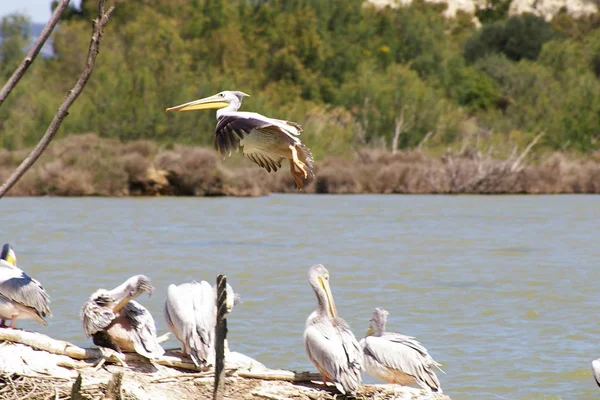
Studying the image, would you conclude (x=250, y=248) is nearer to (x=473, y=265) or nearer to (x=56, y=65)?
(x=473, y=265)

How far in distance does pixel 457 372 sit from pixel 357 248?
29.5 feet

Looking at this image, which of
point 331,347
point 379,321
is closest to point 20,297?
point 331,347

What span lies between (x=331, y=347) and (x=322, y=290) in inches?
20.5

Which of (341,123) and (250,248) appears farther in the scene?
(341,123)

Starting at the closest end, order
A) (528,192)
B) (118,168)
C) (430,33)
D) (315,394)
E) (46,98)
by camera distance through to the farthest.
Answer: (315,394) < (118,168) < (528,192) < (46,98) < (430,33)

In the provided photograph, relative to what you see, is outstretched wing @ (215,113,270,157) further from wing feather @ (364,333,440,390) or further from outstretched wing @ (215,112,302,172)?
wing feather @ (364,333,440,390)

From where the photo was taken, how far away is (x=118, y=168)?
91.9ft

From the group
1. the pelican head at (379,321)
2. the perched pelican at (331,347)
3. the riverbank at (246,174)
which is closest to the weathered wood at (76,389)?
the perched pelican at (331,347)

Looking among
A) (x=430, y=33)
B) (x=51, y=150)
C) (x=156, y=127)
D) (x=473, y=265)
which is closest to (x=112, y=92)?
(x=156, y=127)

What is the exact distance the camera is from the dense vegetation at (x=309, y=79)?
33.2 m

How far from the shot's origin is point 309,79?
44.7 meters

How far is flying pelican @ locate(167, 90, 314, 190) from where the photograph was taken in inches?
174

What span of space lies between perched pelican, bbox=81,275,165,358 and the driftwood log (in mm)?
62

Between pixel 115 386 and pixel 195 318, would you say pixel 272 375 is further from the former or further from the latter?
pixel 115 386
